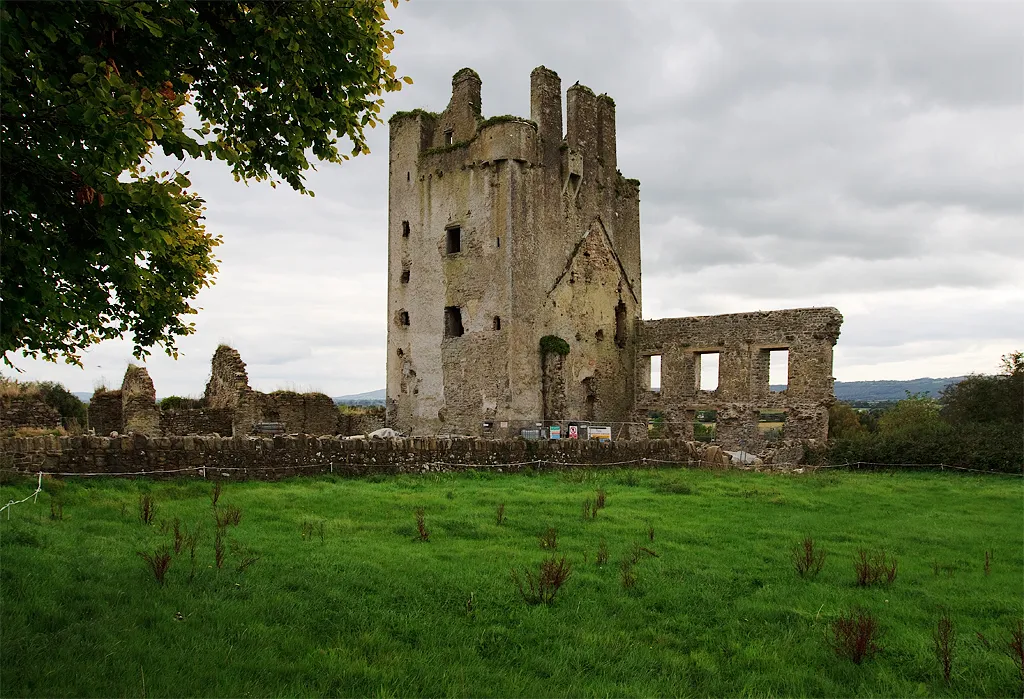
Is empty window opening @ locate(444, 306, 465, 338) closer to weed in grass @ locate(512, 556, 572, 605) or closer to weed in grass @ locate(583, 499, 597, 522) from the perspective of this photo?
weed in grass @ locate(583, 499, 597, 522)

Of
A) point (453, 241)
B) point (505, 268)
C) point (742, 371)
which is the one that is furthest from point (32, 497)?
point (742, 371)

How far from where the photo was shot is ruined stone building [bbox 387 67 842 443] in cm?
2656

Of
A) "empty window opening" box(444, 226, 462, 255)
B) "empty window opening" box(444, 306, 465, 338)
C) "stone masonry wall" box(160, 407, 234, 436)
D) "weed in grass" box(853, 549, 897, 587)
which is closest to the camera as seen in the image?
"weed in grass" box(853, 549, 897, 587)

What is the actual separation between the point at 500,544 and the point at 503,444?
30.6 ft

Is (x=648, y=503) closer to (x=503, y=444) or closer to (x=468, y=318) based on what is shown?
(x=503, y=444)

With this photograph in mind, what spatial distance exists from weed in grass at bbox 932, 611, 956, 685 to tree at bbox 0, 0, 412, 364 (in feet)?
22.5

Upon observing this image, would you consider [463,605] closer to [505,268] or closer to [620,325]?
[505,268]

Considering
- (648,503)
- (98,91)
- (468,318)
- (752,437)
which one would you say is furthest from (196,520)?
(752,437)

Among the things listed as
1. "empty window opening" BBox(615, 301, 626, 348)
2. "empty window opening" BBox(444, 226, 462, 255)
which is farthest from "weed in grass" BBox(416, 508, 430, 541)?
"empty window opening" BBox(615, 301, 626, 348)

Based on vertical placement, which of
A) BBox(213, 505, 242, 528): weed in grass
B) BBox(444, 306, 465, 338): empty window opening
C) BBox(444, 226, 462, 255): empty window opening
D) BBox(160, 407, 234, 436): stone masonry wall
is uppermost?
BBox(444, 226, 462, 255): empty window opening

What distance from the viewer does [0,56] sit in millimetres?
5000

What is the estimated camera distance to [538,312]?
27266 mm

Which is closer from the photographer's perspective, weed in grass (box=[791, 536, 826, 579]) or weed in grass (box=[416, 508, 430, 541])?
weed in grass (box=[791, 536, 826, 579])

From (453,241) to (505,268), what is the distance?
3.26m
